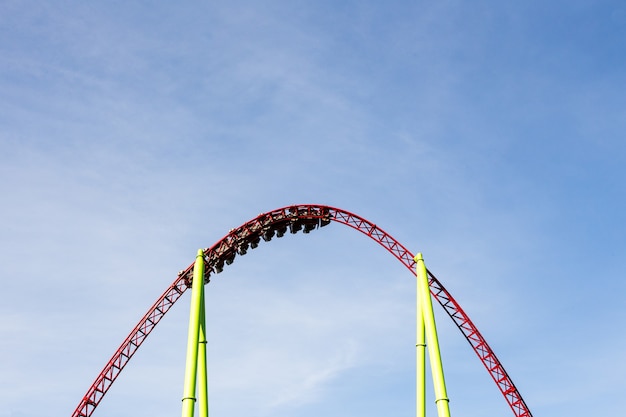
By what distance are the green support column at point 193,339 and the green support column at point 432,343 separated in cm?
707

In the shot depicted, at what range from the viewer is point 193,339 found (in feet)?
66.2

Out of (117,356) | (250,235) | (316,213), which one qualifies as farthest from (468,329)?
(117,356)

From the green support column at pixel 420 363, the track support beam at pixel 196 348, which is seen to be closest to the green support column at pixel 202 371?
the track support beam at pixel 196 348

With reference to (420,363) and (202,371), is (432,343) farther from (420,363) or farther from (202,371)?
(202,371)

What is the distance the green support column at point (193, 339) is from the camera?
19.0 meters

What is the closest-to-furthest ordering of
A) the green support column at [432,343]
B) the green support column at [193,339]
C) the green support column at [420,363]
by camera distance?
the green support column at [432,343] < the green support column at [193,339] < the green support column at [420,363]

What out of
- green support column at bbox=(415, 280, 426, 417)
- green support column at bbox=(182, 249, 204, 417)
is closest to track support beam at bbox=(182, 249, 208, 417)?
green support column at bbox=(182, 249, 204, 417)

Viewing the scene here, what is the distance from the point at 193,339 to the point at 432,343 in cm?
731

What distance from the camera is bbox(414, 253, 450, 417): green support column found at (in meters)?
18.8

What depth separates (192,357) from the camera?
1981 centimetres

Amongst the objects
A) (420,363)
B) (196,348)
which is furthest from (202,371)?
(420,363)

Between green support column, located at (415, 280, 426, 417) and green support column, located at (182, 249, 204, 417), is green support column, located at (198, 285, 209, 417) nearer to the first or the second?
green support column, located at (182, 249, 204, 417)

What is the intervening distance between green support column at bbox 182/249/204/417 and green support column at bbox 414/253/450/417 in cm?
707

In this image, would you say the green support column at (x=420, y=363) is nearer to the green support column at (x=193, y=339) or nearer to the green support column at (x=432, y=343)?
the green support column at (x=432, y=343)
